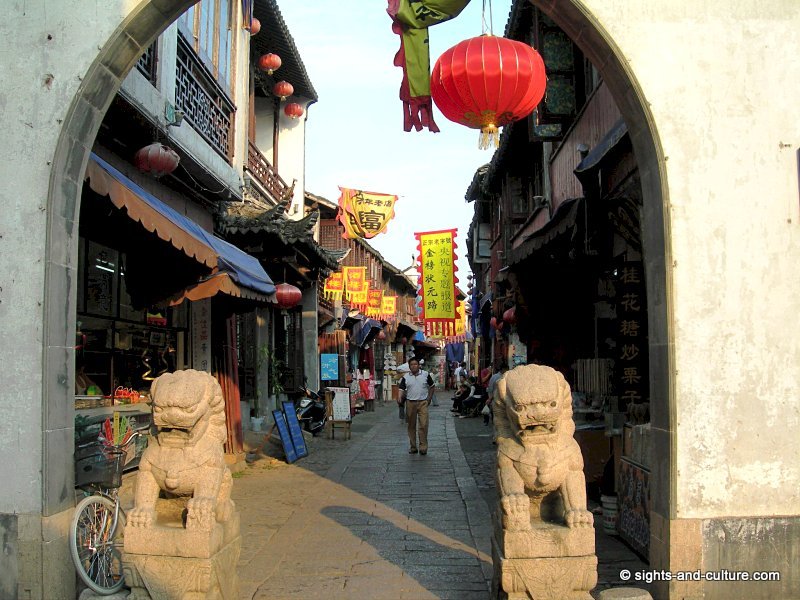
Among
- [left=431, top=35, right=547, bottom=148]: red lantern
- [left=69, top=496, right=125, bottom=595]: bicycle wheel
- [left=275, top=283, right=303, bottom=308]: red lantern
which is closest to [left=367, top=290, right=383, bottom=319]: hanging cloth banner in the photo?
[left=275, top=283, right=303, bottom=308]: red lantern

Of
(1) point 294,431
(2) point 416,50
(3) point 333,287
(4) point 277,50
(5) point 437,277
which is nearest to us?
(2) point 416,50

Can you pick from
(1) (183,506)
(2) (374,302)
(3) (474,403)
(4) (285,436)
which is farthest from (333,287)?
(1) (183,506)

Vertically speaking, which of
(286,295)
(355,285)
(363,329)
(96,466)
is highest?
(355,285)

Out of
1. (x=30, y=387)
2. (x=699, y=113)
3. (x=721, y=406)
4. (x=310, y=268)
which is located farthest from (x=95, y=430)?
(x=310, y=268)

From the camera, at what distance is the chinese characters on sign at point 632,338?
282 inches

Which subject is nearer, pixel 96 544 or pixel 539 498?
pixel 539 498

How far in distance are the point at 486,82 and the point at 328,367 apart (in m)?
14.6

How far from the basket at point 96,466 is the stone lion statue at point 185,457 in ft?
3.42

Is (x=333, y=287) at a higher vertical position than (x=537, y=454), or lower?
higher

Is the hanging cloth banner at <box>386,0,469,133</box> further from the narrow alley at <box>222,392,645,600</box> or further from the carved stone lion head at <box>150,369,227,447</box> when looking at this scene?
the narrow alley at <box>222,392,645,600</box>

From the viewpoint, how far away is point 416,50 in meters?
7.12

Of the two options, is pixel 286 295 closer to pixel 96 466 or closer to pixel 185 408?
pixel 96 466

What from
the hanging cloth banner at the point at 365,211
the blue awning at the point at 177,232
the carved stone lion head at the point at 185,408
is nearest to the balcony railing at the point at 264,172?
the hanging cloth banner at the point at 365,211

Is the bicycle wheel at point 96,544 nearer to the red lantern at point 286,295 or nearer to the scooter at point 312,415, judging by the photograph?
→ the red lantern at point 286,295
